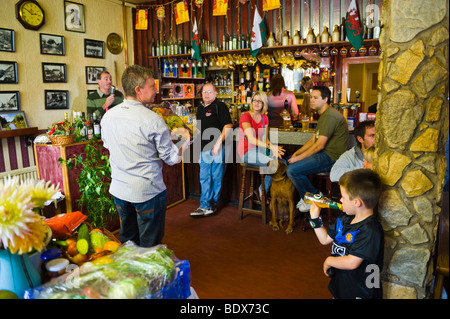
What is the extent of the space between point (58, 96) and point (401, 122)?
5.04m

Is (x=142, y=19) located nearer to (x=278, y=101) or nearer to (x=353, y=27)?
(x=278, y=101)

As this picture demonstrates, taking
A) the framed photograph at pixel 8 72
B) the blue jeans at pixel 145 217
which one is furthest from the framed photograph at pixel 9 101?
the blue jeans at pixel 145 217

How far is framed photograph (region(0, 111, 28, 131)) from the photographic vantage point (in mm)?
4605

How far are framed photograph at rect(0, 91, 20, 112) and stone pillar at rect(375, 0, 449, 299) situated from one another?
183 inches

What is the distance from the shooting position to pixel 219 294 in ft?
8.79

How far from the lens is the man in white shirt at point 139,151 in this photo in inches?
88.4

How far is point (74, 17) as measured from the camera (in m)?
5.54

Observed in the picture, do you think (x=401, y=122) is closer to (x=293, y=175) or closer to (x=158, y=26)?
(x=293, y=175)

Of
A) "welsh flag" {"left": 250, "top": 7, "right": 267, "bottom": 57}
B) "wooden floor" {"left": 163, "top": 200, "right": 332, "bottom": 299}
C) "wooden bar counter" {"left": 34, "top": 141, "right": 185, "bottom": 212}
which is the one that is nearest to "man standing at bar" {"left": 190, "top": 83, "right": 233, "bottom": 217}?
"wooden floor" {"left": 163, "top": 200, "right": 332, "bottom": 299}

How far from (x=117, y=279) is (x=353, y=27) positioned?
468 centimetres

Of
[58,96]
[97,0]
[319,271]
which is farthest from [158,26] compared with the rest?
[319,271]

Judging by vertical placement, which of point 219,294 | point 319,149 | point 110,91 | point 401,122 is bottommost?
point 219,294

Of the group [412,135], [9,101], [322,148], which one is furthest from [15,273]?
[9,101]

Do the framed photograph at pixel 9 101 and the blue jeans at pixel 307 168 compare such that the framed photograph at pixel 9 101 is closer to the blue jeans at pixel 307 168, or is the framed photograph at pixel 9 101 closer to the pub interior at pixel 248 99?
the pub interior at pixel 248 99
